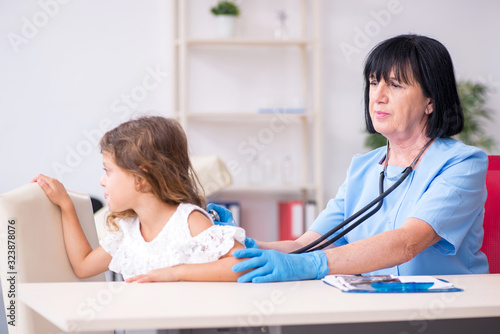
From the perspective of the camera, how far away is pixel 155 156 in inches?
48.0

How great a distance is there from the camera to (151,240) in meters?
1.20

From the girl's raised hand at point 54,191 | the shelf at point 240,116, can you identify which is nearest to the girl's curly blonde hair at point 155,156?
the girl's raised hand at point 54,191

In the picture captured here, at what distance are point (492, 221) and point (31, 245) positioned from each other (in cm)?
113

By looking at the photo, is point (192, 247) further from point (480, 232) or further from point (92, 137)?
point (92, 137)

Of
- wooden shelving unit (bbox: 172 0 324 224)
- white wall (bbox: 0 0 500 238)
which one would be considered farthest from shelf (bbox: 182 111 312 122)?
white wall (bbox: 0 0 500 238)

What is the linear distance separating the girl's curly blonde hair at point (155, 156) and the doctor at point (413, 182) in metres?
0.19

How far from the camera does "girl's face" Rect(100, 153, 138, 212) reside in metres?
1.17

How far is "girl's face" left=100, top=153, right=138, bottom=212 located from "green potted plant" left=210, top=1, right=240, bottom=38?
2475 mm

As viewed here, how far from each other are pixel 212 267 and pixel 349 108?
9.76ft

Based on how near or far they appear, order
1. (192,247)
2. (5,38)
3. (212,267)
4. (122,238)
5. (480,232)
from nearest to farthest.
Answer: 1. (212,267)
2. (192,247)
3. (122,238)
4. (480,232)
5. (5,38)

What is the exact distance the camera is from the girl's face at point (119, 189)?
117 cm

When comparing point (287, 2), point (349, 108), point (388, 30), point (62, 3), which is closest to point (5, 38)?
point (62, 3)

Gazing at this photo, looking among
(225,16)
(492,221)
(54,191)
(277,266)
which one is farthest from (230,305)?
(225,16)

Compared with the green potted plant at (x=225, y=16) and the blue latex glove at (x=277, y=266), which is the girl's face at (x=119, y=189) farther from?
the green potted plant at (x=225, y=16)
